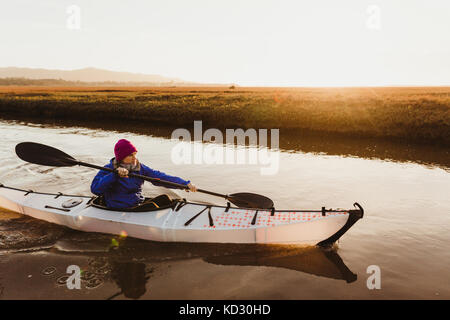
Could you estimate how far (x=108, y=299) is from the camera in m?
4.68

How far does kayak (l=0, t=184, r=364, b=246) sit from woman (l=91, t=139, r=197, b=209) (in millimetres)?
237

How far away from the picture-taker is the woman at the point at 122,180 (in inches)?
227

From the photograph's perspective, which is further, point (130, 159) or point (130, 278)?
point (130, 159)

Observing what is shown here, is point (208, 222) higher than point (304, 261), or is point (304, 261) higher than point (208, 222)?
point (208, 222)

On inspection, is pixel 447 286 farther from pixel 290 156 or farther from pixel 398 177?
pixel 290 156

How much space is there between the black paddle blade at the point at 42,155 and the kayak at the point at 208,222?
918 millimetres

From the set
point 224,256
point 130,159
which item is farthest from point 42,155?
point 224,256

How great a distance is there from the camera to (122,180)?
6.16 meters

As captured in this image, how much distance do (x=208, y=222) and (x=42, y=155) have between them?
3.97m

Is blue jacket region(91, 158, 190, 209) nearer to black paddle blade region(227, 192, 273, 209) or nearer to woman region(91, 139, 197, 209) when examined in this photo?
woman region(91, 139, 197, 209)

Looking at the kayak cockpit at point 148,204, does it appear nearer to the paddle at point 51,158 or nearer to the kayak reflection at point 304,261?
the paddle at point 51,158

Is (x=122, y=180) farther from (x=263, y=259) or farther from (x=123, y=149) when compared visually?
(x=263, y=259)

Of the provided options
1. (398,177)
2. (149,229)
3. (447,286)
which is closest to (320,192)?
(398,177)

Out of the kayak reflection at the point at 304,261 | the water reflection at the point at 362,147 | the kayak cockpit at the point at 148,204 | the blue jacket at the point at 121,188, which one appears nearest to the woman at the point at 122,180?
the blue jacket at the point at 121,188
